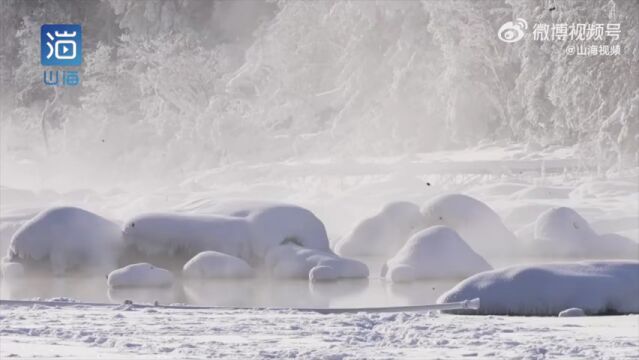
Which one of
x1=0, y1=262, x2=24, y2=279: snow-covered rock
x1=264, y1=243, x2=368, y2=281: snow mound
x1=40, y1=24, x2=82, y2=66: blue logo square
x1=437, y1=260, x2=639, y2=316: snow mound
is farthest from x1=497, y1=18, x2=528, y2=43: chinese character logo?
x1=437, y1=260, x2=639, y2=316: snow mound

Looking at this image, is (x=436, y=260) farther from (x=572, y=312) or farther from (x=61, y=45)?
(x=61, y=45)

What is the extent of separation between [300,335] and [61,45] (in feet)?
85.0

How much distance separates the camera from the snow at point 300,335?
24.8 ft

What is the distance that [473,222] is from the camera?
55.0ft

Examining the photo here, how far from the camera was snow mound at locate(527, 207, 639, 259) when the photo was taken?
53.6 ft

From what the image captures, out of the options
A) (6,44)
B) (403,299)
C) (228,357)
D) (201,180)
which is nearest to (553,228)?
(403,299)

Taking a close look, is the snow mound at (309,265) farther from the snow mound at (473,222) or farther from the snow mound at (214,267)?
the snow mound at (473,222)

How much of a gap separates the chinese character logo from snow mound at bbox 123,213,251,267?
1442 cm

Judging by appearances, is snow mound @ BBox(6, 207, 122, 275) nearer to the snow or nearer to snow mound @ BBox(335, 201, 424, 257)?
snow mound @ BBox(335, 201, 424, 257)

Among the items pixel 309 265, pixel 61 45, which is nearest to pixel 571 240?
pixel 309 265

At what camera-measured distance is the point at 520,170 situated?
26688 millimetres

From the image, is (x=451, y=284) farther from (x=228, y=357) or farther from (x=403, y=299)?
(x=228, y=357)

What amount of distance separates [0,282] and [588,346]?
808cm

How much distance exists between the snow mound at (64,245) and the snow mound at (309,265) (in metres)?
1.98
